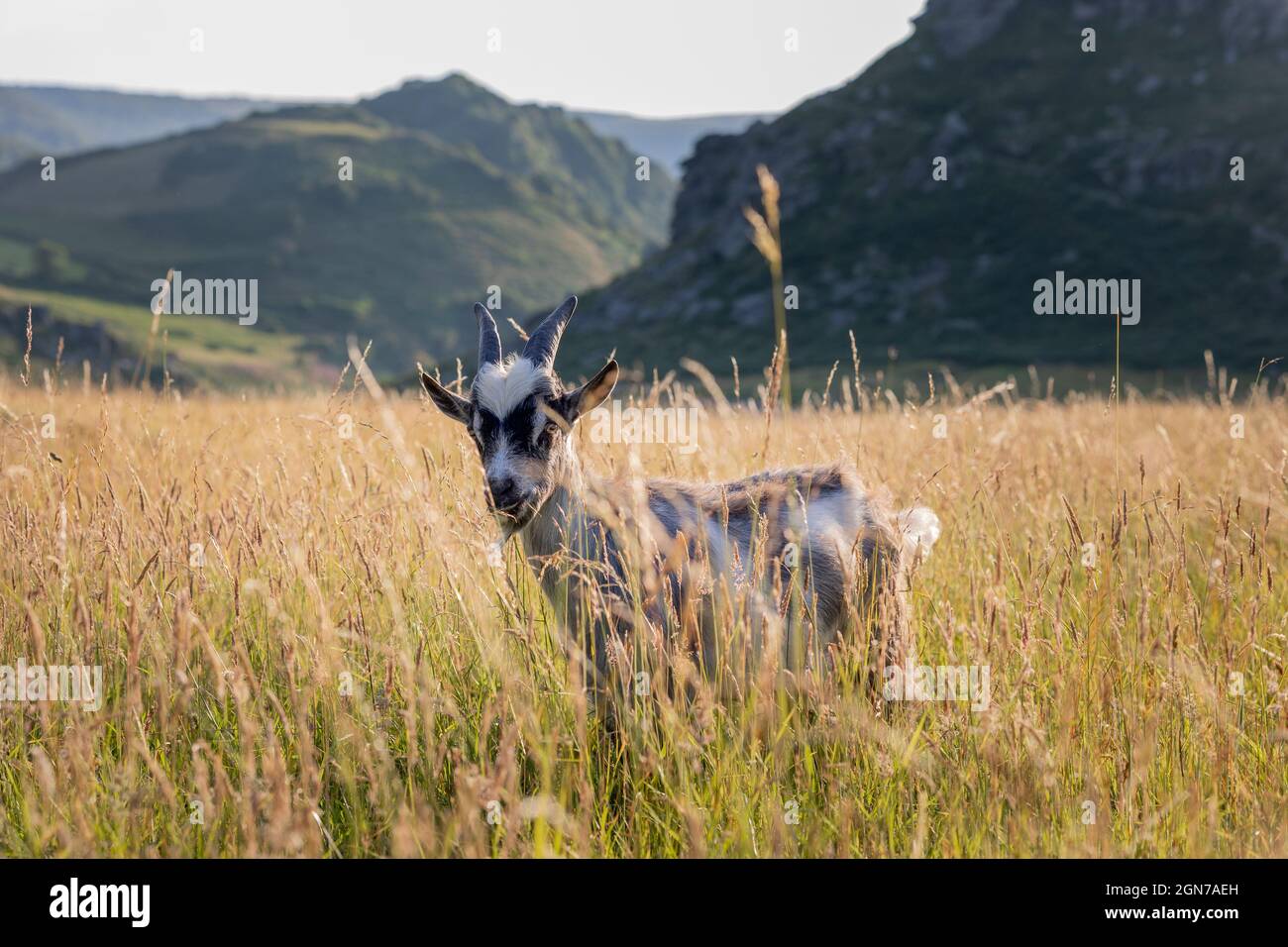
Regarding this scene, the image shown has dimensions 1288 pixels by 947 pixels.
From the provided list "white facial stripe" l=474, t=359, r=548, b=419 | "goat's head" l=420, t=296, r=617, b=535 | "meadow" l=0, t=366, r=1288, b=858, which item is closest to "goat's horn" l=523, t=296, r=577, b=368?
"goat's head" l=420, t=296, r=617, b=535

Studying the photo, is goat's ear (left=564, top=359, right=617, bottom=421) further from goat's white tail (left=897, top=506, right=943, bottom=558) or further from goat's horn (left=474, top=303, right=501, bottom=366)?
goat's white tail (left=897, top=506, right=943, bottom=558)

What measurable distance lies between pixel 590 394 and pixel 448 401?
0.78 metres

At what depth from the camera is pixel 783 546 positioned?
470 cm

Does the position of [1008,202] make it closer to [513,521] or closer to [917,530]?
[917,530]

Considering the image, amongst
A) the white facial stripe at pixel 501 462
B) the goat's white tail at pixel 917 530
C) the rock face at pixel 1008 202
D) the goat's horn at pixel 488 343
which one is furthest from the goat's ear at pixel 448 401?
the rock face at pixel 1008 202

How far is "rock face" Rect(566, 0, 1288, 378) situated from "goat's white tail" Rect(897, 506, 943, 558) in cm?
8374

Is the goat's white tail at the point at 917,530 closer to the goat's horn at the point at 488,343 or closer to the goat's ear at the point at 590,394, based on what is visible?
the goat's ear at the point at 590,394

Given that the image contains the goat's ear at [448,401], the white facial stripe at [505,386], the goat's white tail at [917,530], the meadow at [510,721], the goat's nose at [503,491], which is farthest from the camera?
the goat's white tail at [917,530]

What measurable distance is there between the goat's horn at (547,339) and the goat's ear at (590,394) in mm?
322

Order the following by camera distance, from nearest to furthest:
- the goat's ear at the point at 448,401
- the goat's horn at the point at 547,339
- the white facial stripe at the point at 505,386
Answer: the white facial stripe at the point at 505,386, the goat's ear at the point at 448,401, the goat's horn at the point at 547,339

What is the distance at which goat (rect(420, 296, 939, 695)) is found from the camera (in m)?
4.16

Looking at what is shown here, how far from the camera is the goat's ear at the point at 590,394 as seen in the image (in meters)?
4.40

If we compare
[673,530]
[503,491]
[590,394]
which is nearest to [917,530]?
[673,530]

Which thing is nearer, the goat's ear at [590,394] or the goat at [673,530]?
the goat at [673,530]
